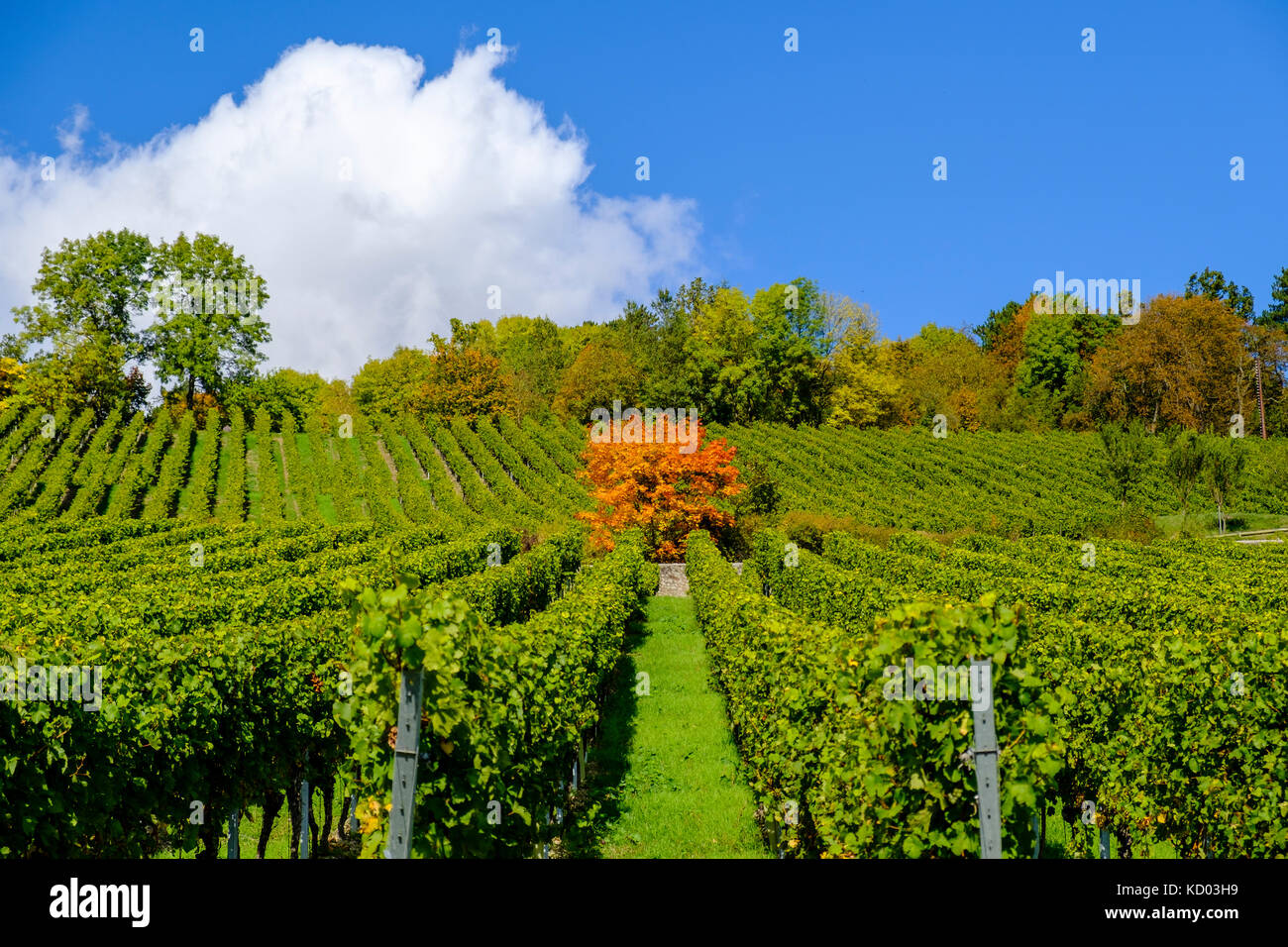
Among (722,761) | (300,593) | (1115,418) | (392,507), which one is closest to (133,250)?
(392,507)

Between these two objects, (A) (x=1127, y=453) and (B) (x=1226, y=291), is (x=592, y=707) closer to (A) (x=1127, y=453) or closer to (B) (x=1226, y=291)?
(A) (x=1127, y=453)

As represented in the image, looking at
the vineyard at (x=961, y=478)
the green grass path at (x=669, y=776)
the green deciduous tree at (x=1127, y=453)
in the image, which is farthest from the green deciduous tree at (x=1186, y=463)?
the green grass path at (x=669, y=776)

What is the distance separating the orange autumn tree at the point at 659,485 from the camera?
3350 cm

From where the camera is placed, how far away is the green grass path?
8422 millimetres

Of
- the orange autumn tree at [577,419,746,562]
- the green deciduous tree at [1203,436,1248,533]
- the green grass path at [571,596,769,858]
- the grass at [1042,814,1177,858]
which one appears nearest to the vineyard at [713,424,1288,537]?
the green deciduous tree at [1203,436,1248,533]

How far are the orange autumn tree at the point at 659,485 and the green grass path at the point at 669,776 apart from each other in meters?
16.3

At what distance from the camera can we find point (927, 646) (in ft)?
15.0

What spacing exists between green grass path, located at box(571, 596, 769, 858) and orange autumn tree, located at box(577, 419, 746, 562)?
53.3 feet

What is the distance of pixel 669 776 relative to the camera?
1052 centimetres

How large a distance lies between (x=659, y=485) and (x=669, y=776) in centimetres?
2344

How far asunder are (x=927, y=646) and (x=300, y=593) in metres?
11.6

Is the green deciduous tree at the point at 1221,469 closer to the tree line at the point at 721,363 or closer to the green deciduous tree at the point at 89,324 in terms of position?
the tree line at the point at 721,363

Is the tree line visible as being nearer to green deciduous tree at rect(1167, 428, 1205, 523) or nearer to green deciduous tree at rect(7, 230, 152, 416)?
green deciduous tree at rect(7, 230, 152, 416)

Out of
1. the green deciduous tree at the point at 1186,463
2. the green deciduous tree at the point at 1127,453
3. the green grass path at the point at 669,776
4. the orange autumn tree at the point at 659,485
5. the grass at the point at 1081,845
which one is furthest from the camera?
the green deciduous tree at the point at 1127,453
